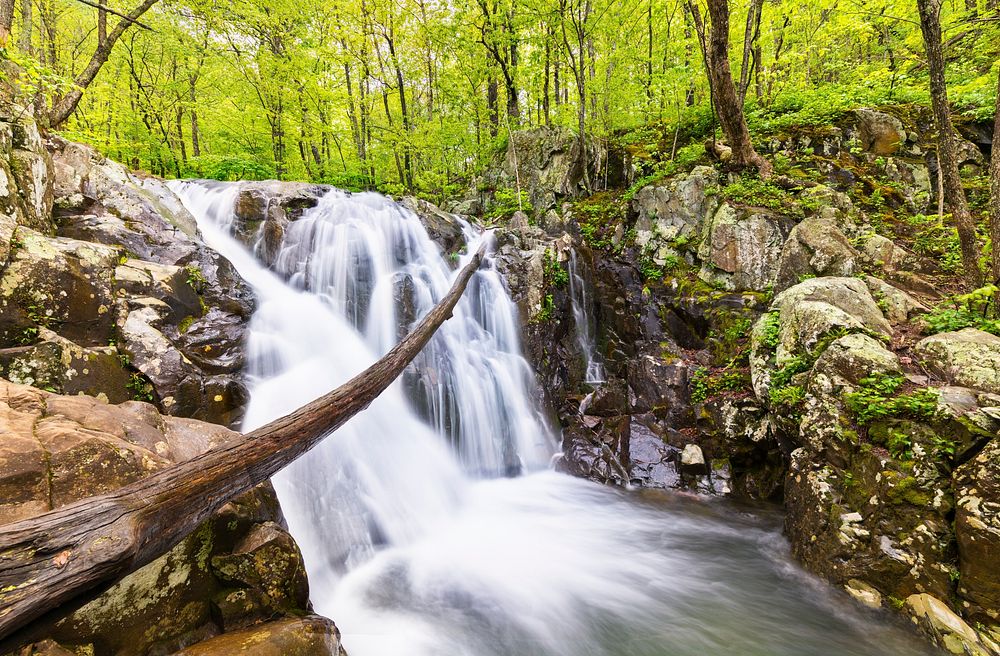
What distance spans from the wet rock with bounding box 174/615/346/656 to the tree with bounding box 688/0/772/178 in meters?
9.99

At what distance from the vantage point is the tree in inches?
282

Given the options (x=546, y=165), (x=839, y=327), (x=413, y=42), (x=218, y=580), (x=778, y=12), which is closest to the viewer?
Answer: (x=218, y=580)

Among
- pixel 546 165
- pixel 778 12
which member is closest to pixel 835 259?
pixel 778 12

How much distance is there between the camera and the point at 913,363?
449cm

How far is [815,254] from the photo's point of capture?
6.64m

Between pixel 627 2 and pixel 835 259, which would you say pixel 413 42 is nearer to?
pixel 627 2

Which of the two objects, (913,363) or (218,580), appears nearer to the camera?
(218,580)

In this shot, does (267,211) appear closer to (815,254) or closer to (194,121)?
(194,121)

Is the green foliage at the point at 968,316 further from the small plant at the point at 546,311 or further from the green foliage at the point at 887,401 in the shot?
the small plant at the point at 546,311

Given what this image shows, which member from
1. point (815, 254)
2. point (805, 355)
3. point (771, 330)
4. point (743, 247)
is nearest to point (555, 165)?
point (743, 247)

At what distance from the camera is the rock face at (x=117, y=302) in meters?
3.80

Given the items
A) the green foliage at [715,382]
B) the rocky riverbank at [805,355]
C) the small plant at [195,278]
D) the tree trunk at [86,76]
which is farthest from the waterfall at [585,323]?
the tree trunk at [86,76]

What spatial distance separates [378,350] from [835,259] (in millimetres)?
8051

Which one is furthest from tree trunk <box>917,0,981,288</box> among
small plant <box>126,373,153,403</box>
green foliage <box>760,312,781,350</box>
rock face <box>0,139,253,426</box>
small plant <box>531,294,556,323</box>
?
small plant <box>126,373,153,403</box>
